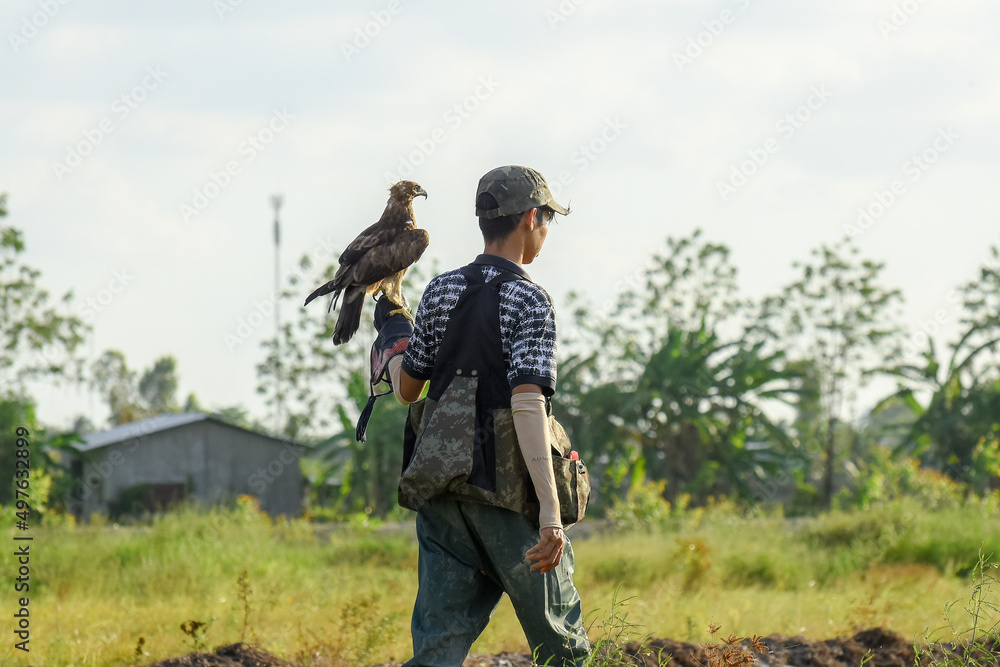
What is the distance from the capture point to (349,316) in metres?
3.07

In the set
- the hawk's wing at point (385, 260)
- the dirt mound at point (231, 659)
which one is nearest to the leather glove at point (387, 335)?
the hawk's wing at point (385, 260)

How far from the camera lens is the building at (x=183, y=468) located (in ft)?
90.6

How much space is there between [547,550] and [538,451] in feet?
0.92

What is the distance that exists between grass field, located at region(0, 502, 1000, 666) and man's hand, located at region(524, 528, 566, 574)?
255 cm

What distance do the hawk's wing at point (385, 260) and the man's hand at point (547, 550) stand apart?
0.92 metres

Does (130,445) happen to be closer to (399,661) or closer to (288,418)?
(288,418)

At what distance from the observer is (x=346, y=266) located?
10.4ft

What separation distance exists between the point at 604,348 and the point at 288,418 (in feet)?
33.0

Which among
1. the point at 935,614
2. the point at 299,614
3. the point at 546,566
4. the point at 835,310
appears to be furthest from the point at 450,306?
the point at 835,310

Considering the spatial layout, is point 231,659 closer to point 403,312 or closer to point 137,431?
point 403,312

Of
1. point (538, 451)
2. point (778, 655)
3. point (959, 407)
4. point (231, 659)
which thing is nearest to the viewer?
point (538, 451)

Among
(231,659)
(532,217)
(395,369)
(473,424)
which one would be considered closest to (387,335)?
(395,369)

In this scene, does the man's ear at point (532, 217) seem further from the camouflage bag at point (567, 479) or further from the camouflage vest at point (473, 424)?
the camouflage bag at point (567, 479)

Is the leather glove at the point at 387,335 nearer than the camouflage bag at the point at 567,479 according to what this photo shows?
No
